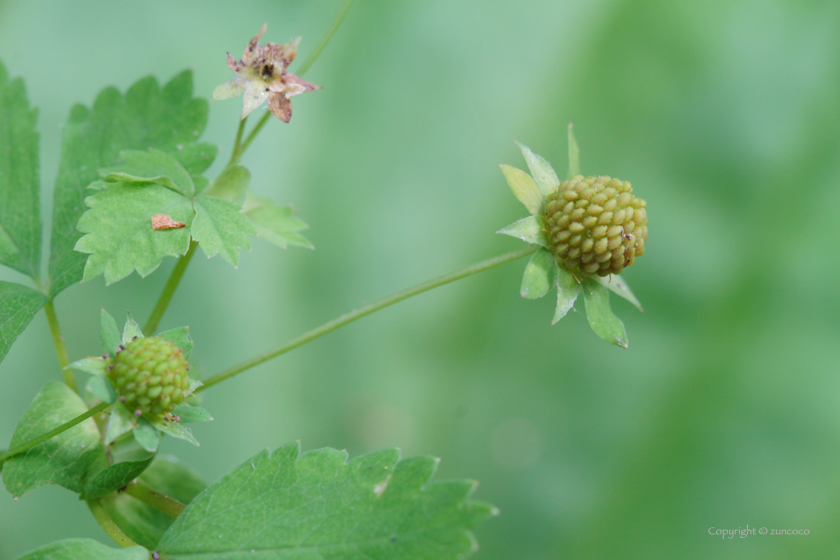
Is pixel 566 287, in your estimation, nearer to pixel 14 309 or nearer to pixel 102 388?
pixel 102 388

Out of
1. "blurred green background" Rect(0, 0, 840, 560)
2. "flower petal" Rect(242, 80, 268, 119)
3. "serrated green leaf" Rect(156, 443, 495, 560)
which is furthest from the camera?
"blurred green background" Rect(0, 0, 840, 560)

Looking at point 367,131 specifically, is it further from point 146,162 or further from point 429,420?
point 146,162

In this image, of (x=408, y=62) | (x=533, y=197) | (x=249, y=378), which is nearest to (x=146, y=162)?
(x=533, y=197)

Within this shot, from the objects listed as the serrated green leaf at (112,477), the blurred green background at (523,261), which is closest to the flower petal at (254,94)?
the serrated green leaf at (112,477)

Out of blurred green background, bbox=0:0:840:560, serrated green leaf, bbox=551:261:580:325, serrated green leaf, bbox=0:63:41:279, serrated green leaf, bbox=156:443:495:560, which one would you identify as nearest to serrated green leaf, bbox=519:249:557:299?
serrated green leaf, bbox=551:261:580:325

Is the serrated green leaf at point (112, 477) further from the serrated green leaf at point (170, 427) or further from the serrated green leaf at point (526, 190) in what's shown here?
the serrated green leaf at point (526, 190)

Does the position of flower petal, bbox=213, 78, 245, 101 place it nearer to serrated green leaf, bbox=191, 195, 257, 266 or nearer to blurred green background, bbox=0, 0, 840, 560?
serrated green leaf, bbox=191, 195, 257, 266
